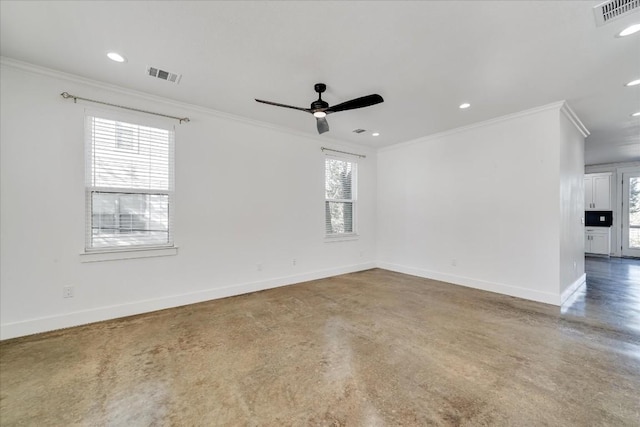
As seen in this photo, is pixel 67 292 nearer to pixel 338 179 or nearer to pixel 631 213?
pixel 338 179

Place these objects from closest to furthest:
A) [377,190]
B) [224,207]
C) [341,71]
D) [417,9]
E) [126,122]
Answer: [417,9] → [341,71] → [126,122] → [224,207] → [377,190]

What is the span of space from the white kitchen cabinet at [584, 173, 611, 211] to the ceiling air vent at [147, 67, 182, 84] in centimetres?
1089

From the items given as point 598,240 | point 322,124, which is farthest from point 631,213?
point 322,124

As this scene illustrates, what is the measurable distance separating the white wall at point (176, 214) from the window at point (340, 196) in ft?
0.87

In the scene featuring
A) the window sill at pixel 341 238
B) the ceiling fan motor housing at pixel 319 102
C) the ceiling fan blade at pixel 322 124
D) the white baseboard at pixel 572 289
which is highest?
the ceiling fan motor housing at pixel 319 102

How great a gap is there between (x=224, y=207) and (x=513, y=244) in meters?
4.45

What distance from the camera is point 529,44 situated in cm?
236

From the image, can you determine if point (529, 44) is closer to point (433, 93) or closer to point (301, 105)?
point (433, 93)

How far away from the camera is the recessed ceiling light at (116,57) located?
2.56m

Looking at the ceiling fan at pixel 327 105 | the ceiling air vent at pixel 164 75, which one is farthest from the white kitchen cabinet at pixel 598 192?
the ceiling air vent at pixel 164 75

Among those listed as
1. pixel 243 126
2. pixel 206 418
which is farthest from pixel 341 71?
pixel 206 418

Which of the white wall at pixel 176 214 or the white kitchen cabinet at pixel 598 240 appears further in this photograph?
the white kitchen cabinet at pixel 598 240

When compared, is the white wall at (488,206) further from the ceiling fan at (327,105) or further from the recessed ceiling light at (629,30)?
the ceiling fan at (327,105)

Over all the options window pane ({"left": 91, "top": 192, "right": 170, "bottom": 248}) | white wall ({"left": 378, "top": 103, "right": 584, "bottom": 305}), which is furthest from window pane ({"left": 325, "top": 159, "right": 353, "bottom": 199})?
window pane ({"left": 91, "top": 192, "right": 170, "bottom": 248})
